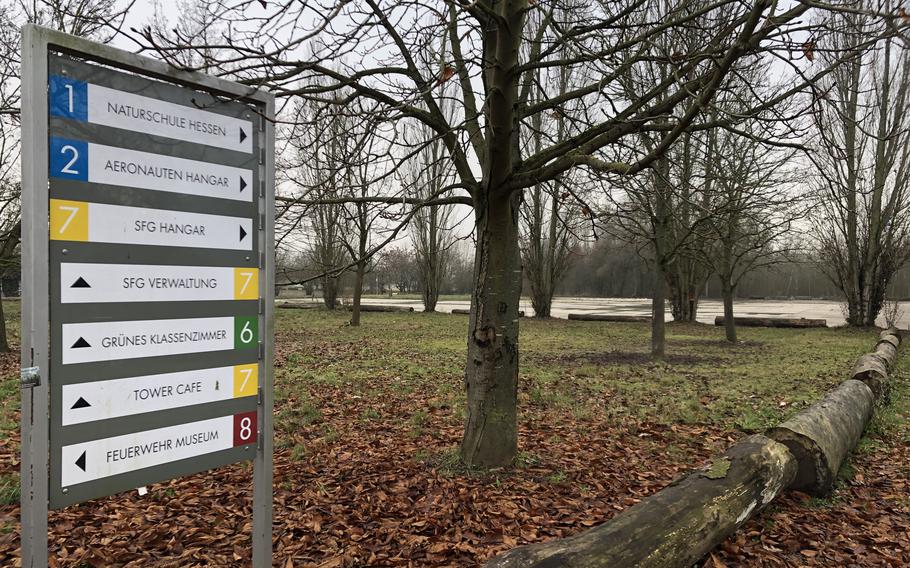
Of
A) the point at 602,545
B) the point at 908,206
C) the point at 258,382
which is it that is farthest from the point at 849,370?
the point at 908,206

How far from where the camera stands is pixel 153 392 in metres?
2.05

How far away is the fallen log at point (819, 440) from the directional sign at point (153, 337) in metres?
3.93

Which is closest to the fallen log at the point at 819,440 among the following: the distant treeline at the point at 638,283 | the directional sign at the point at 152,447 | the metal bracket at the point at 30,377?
the directional sign at the point at 152,447

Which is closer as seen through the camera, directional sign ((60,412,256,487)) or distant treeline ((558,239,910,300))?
directional sign ((60,412,256,487))

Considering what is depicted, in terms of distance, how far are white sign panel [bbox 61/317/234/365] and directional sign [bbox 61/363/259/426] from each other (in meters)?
0.09

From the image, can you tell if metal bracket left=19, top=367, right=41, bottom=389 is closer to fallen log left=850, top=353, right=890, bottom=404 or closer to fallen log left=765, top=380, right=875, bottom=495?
fallen log left=765, top=380, right=875, bottom=495

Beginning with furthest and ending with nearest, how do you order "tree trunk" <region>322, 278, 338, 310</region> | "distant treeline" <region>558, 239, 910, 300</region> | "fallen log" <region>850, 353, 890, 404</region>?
"distant treeline" <region>558, 239, 910, 300</region>, "tree trunk" <region>322, 278, 338, 310</region>, "fallen log" <region>850, 353, 890, 404</region>

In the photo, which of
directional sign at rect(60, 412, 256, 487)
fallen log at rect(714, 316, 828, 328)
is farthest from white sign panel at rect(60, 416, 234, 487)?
fallen log at rect(714, 316, 828, 328)

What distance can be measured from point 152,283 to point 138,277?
5cm

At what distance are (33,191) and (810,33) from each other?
12.8 feet

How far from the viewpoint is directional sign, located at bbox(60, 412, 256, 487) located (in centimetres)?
188

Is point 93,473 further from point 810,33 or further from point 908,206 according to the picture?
point 908,206

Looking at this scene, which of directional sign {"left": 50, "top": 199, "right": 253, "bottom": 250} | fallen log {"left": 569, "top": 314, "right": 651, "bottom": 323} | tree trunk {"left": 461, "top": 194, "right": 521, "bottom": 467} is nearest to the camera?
directional sign {"left": 50, "top": 199, "right": 253, "bottom": 250}

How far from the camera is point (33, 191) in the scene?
68.1 inches
